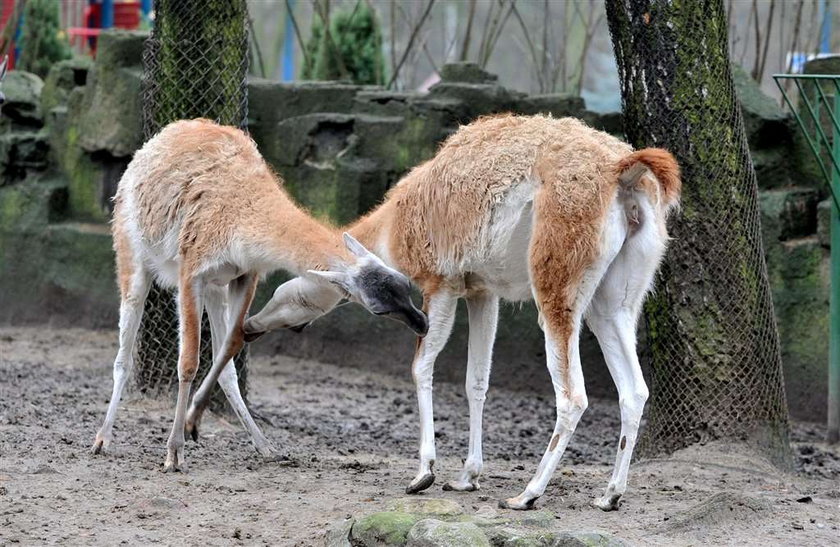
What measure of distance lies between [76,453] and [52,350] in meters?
4.46

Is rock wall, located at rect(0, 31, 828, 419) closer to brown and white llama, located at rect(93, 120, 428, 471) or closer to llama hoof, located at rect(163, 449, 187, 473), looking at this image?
brown and white llama, located at rect(93, 120, 428, 471)

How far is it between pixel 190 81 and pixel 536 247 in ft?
10.8

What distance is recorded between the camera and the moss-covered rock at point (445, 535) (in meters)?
4.47

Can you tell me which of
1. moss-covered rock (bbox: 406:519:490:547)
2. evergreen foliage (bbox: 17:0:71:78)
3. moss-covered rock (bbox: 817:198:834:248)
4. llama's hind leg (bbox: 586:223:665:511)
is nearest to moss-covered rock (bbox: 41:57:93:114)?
evergreen foliage (bbox: 17:0:71:78)

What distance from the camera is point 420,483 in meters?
5.78

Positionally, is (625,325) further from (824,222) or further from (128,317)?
(824,222)

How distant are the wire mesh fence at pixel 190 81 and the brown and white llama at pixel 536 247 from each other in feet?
6.39

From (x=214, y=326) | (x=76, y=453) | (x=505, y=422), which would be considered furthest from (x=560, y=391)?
(x=505, y=422)

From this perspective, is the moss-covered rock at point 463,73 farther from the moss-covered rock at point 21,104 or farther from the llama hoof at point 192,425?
the llama hoof at point 192,425

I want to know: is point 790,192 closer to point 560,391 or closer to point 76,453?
point 560,391

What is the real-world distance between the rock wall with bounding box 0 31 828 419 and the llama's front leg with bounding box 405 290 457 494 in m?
3.60

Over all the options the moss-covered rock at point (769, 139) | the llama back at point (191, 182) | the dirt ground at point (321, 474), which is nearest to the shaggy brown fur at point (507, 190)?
the llama back at point (191, 182)

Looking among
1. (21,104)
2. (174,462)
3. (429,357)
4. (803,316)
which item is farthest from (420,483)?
(21,104)

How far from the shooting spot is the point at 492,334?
6.18 m
